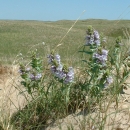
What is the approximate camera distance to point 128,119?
9.23 ft

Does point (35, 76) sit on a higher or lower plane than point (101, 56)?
lower

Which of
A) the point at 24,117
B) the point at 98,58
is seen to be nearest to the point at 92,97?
the point at 98,58

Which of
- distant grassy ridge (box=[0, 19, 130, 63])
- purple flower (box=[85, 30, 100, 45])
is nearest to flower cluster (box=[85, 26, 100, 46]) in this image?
purple flower (box=[85, 30, 100, 45])

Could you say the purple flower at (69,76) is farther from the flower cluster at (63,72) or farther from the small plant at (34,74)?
the small plant at (34,74)

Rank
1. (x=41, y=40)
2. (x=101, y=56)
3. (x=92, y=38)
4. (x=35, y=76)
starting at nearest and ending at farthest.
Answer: (x=101, y=56), (x=92, y=38), (x=35, y=76), (x=41, y=40)

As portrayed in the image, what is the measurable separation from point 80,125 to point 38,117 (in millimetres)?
577

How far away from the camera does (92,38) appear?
2.90 metres

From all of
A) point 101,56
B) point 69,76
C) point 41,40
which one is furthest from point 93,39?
point 41,40

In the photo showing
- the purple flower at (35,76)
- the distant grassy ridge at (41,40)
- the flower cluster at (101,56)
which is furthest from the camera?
the distant grassy ridge at (41,40)

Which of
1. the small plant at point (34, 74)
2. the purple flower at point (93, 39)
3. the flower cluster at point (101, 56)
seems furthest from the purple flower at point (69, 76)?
the small plant at point (34, 74)

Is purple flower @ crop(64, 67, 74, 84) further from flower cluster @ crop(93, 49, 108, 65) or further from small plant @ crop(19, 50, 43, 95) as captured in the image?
small plant @ crop(19, 50, 43, 95)

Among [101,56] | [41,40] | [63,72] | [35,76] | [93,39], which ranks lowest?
[41,40]

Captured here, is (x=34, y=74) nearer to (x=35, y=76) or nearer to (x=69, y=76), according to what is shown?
(x=35, y=76)

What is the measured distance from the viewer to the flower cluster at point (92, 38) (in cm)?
290
